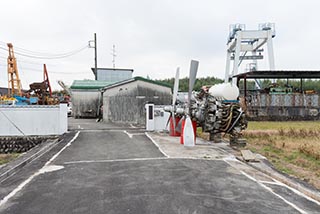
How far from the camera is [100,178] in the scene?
18.5 feet

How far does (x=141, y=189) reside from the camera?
15.9 ft

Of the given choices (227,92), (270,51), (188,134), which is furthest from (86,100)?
(270,51)

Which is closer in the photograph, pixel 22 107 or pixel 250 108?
pixel 22 107

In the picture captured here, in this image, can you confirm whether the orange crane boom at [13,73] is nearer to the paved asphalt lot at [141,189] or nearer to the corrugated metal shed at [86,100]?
the corrugated metal shed at [86,100]

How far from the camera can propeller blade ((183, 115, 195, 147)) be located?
33.1 ft

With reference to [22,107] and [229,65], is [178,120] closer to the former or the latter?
[22,107]

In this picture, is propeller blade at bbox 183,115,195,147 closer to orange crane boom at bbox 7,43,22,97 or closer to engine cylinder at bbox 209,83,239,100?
engine cylinder at bbox 209,83,239,100

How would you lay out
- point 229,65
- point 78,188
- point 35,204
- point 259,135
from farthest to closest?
point 229,65 < point 259,135 < point 78,188 < point 35,204

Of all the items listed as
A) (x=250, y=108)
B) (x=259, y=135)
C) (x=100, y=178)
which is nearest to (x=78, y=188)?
(x=100, y=178)

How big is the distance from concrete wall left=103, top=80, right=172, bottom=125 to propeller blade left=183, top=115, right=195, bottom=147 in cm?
877

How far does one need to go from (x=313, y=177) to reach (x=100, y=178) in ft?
16.8

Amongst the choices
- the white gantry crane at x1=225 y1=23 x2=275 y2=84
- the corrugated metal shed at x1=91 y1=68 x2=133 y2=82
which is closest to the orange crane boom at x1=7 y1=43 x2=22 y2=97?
the corrugated metal shed at x1=91 y1=68 x2=133 y2=82

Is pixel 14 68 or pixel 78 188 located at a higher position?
pixel 14 68

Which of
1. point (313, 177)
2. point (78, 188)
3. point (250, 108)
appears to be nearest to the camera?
point (78, 188)
